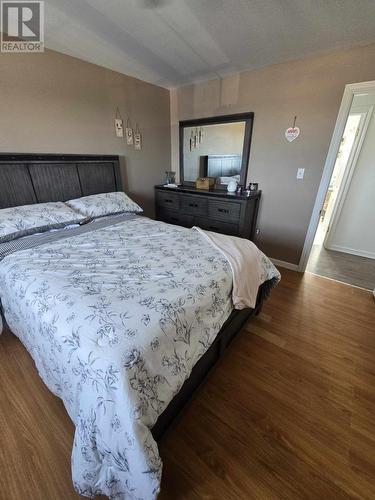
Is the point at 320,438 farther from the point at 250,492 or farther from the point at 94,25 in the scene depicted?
the point at 94,25

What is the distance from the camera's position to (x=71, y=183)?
2332 millimetres

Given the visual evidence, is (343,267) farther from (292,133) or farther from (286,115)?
(286,115)

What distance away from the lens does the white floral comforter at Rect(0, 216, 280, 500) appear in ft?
2.30

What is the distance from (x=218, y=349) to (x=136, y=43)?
2.68 m

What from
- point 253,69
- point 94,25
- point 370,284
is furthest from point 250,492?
point 253,69

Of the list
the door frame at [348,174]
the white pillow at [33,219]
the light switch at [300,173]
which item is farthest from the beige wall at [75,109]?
the door frame at [348,174]

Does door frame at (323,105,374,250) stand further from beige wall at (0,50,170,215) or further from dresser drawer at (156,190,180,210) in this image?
beige wall at (0,50,170,215)

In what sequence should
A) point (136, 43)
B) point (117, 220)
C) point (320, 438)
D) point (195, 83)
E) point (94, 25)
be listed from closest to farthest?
point (320, 438) < point (94, 25) < point (136, 43) < point (117, 220) < point (195, 83)

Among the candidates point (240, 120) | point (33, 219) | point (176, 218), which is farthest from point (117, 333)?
point (240, 120)

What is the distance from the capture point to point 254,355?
1.56 m

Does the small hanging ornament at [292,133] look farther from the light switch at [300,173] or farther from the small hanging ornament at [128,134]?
the small hanging ornament at [128,134]

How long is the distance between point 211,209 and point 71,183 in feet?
5.48

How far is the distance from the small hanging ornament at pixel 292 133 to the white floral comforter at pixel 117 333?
1.88m

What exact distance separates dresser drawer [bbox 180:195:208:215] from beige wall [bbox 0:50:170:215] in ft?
2.34
